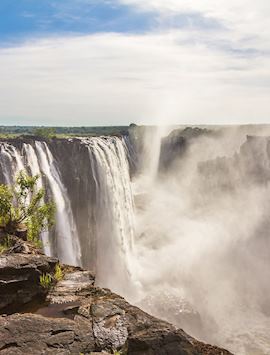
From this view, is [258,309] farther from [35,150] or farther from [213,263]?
[35,150]

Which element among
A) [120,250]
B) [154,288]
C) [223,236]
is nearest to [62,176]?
[120,250]

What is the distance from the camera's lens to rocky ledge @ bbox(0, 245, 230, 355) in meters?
9.05

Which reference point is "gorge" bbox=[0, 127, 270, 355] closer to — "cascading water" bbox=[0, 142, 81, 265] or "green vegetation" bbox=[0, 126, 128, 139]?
"cascading water" bbox=[0, 142, 81, 265]

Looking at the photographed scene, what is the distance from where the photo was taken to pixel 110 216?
47.7 m

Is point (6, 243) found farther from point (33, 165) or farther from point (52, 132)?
point (52, 132)

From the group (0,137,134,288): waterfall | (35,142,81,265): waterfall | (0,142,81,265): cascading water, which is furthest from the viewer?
(35,142,81,265): waterfall

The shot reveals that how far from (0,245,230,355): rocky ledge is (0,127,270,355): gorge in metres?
22.3

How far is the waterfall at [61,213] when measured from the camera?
125 feet

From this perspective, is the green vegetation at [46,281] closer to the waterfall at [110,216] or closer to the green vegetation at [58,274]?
the green vegetation at [58,274]

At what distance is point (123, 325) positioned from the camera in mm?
9875

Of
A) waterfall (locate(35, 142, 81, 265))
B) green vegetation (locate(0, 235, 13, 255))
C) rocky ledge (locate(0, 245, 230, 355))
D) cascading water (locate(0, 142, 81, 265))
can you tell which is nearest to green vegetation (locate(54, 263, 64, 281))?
rocky ledge (locate(0, 245, 230, 355))

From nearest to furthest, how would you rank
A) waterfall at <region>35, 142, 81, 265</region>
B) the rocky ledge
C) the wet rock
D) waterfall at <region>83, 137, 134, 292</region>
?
the rocky ledge
the wet rock
waterfall at <region>35, 142, 81, 265</region>
waterfall at <region>83, 137, 134, 292</region>

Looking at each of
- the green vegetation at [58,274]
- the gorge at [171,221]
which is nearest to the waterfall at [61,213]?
the gorge at [171,221]

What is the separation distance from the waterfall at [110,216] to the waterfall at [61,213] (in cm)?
552
